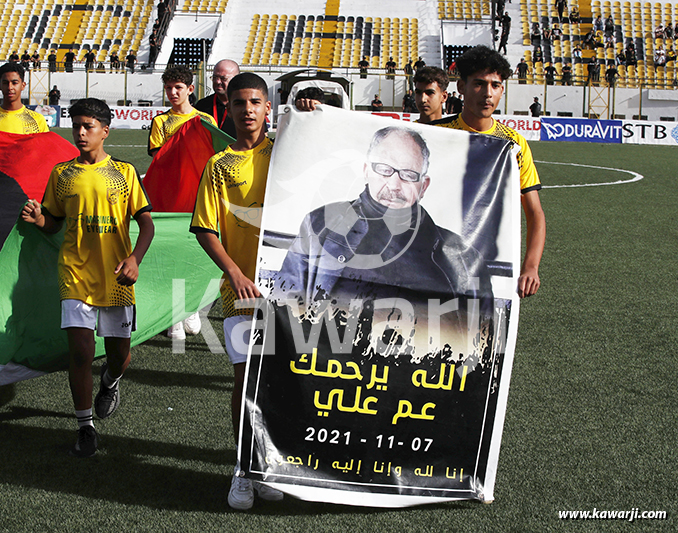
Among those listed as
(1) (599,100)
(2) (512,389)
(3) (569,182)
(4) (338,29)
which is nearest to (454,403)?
(2) (512,389)

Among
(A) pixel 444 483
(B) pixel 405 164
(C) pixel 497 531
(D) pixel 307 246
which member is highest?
(B) pixel 405 164

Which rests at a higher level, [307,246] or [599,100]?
[599,100]

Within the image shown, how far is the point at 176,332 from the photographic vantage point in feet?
17.1

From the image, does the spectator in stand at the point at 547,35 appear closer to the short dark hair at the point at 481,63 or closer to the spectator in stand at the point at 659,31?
the spectator in stand at the point at 659,31

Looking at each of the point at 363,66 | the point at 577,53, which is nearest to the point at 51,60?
the point at 363,66

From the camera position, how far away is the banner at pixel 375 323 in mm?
2826

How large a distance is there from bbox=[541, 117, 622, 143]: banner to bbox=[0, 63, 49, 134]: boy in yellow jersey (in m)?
23.4

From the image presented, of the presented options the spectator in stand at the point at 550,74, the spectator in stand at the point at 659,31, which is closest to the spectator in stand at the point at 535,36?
the spectator in stand at the point at 550,74

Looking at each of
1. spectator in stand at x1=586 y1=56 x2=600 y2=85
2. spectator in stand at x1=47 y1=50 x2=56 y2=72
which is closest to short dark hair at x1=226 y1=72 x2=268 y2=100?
spectator in stand at x1=586 y1=56 x2=600 y2=85

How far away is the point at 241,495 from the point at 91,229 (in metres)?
1.44

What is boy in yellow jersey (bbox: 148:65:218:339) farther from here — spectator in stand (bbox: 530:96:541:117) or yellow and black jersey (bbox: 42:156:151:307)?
spectator in stand (bbox: 530:96:541:117)

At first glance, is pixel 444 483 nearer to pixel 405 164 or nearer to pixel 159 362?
pixel 405 164

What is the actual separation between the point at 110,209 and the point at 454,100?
67.3 ft

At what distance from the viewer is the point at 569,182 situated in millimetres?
14469
